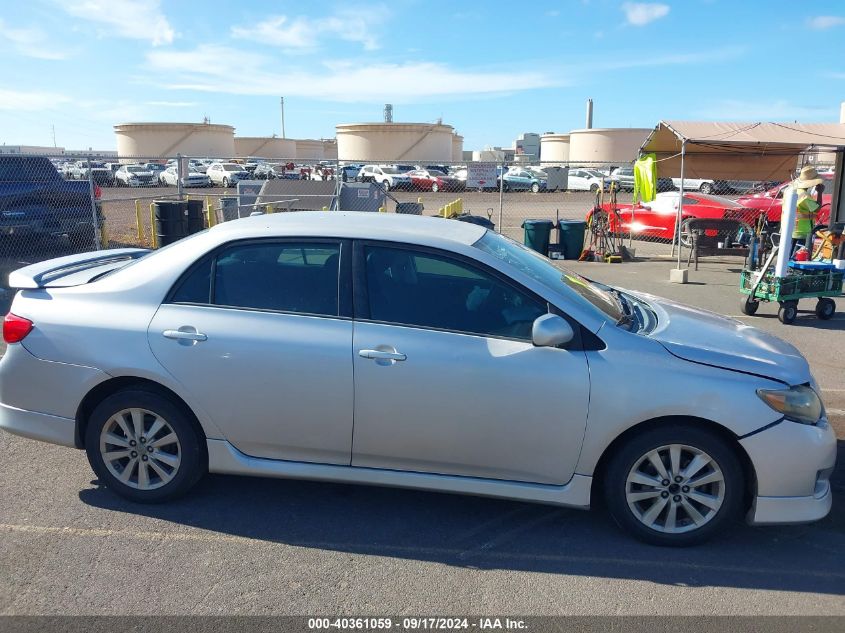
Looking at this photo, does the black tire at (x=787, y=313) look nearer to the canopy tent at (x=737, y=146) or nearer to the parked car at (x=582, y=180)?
the canopy tent at (x=737, y=146)

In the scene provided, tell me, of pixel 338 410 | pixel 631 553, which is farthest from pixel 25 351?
pixel 631 553

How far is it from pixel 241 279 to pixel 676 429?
8.02 ft

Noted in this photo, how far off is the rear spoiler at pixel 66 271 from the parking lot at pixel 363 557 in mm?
1219

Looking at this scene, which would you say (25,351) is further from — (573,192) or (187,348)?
(573,192)

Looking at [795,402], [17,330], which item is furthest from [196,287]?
[795,402]

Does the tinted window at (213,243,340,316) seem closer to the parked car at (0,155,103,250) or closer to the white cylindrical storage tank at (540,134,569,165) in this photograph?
the parked car at (0,155,103,250)

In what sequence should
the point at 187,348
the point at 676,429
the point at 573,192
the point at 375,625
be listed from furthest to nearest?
the point at 573,192
the point at 187,348
the point at 676,429
the point at 375,625

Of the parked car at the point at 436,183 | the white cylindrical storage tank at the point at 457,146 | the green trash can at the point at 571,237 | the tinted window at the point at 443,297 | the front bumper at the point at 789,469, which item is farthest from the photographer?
the white cylindrical storage tank at the point at 457,146

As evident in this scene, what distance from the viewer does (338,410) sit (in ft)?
12.4

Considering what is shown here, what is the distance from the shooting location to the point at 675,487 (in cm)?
367

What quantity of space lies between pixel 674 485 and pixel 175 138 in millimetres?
70953

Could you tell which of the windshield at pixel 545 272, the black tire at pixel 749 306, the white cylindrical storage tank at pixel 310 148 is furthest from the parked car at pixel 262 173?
the windshield at pixel 545 272

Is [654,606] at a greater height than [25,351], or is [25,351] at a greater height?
[25,351]

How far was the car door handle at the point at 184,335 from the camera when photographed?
3877 mm
